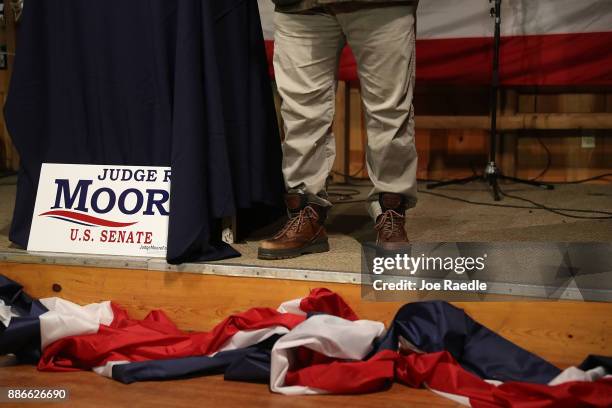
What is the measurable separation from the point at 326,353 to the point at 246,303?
344 millimetres

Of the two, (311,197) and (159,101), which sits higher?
(159,101)

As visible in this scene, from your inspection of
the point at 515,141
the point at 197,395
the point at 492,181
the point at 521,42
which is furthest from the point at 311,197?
the point at 515,141

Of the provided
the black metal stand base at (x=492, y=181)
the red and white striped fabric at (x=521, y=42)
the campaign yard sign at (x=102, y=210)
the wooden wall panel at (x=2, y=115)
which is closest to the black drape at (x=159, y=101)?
the campaign yard sign at (x=102, y=210)

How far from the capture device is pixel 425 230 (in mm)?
2400

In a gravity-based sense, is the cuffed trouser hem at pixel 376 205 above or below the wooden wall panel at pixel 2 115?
below

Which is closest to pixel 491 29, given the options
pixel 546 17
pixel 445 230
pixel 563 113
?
pixel 546 17

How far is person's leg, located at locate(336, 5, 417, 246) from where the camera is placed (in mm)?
2008

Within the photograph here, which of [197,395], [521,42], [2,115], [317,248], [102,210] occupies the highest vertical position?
[521,42]

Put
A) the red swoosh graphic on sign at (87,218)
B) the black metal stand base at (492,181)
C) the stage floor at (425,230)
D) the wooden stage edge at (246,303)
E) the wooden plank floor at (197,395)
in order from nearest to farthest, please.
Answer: the wooden plank floor at (197,395), the wooden stage edge at (246,303), the stage floor at (425,230), the red swoosh graphic on sign at (87,218), the black metal stand base at (492,181)

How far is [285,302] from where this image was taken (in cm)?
191

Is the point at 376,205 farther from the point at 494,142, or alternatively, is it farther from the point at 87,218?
the point at 494,142

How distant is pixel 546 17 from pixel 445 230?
4.65 ft

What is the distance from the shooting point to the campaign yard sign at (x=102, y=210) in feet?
6.74

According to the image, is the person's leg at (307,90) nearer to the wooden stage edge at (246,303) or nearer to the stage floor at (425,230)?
the stage floor at (425,230)
